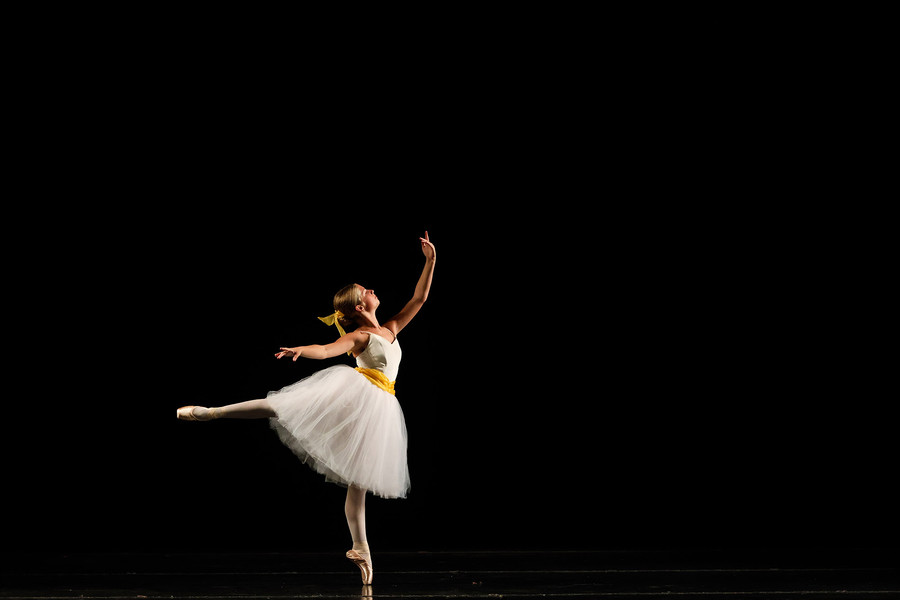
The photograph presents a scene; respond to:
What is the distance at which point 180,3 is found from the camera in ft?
15.3

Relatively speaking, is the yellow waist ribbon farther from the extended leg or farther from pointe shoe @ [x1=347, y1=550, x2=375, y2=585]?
pointe shoe @ [x1=347, y1=550, x2=375, y2=585]

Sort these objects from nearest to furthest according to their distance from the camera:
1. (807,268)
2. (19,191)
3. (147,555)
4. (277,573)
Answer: (277,573) < (147,555) < (19,191) < (807,268)

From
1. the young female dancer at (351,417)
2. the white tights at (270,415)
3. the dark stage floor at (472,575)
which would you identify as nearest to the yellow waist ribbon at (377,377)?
the young female dancer at (351,417)

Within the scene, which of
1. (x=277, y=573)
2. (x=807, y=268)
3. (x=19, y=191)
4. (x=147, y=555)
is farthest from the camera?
(x=807, y=268)

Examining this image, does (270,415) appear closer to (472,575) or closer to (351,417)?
(351,417)

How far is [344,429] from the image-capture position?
10.1ft

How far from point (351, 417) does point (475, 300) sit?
189 cm

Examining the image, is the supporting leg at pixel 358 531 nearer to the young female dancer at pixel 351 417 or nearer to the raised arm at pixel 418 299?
the young female dancer at pixel 351 417

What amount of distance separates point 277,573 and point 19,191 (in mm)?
2488

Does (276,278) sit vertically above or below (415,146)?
below

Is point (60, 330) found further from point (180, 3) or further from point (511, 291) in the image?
point (511, 291)

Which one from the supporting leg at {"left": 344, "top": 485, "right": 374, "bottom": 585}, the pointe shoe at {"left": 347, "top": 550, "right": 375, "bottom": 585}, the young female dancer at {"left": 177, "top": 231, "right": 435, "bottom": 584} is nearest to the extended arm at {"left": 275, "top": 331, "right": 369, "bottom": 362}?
the young female dancer at {"left": 177, "top": 231, "right": 435, "bottom": 584}

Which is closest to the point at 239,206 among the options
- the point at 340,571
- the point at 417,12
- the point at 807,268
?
the point at 417,12

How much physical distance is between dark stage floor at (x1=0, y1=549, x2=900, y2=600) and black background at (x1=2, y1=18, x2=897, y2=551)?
40 cm
